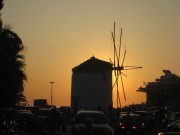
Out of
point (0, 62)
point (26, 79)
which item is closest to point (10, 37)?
point (0, 62)

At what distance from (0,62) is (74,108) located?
44769mm

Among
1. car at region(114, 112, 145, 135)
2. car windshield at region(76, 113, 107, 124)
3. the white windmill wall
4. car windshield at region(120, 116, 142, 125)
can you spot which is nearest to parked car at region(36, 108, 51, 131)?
car at region(114, 112, 145, 135)

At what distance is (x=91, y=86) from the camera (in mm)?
79875

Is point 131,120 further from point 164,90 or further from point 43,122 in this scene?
point 164,90

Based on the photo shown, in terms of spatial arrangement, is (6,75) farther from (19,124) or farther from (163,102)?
(163,102)

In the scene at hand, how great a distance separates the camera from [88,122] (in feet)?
76.0

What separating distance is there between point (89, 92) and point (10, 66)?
43943 millimetres

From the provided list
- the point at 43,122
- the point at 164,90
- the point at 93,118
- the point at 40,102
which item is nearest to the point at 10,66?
the point at 43,122

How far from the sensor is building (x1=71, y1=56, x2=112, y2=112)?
78812 millimetres

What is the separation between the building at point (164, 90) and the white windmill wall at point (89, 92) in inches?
736

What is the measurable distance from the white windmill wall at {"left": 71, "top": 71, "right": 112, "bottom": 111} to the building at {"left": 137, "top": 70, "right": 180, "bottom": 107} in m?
18.7

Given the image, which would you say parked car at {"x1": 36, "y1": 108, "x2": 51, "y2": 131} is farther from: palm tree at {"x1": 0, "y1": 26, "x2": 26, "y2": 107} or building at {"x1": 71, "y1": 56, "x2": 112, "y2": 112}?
building at {"x1": 71, "y1": 56, "x2": 112, "y2": 112}

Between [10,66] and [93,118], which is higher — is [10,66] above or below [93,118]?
above

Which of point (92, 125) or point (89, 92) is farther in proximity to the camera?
point (89, 92)
